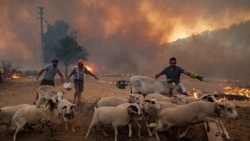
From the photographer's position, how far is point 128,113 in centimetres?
899

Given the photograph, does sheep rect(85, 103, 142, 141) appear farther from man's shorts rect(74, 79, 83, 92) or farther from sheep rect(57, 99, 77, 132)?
man's shorts rect(74, 79, 83, 92)

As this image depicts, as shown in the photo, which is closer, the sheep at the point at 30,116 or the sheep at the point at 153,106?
the sheep at the point at 153,106

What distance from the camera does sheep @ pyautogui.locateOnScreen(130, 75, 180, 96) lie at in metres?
12.2

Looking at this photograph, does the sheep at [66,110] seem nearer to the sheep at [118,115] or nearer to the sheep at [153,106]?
the sheep at [118,115]

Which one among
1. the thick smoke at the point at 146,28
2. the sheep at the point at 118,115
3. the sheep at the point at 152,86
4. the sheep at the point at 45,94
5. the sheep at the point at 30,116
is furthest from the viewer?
the thick smoke at the point at 146,28

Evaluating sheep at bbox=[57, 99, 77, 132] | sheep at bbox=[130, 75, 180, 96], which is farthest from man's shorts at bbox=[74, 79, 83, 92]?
sheep at bbox=[57, 99, 77, 132]

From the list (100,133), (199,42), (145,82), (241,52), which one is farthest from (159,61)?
(100,133)

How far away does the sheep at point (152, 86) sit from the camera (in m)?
12.2

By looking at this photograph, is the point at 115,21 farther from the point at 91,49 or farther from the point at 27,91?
the point at 27,91

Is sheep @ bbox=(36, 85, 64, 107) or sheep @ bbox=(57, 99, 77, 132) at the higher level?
sheep @ bbox=(36, 85, 64, 107)

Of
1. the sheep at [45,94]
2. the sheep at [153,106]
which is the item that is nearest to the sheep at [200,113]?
the sheep at [153,106]

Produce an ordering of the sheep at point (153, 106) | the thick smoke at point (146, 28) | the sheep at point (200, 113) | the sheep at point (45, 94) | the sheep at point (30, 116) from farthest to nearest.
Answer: the thick smoke at point (146, 28) → the sheep at point (45, 94) → the sheep at point (30, 116) → the sheep at point (153, 106) → the sheep at point (200, 113)

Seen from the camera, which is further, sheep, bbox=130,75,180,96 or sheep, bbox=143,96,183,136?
sheep, bbox=130,75,180,96

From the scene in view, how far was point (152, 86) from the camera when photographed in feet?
40.5
